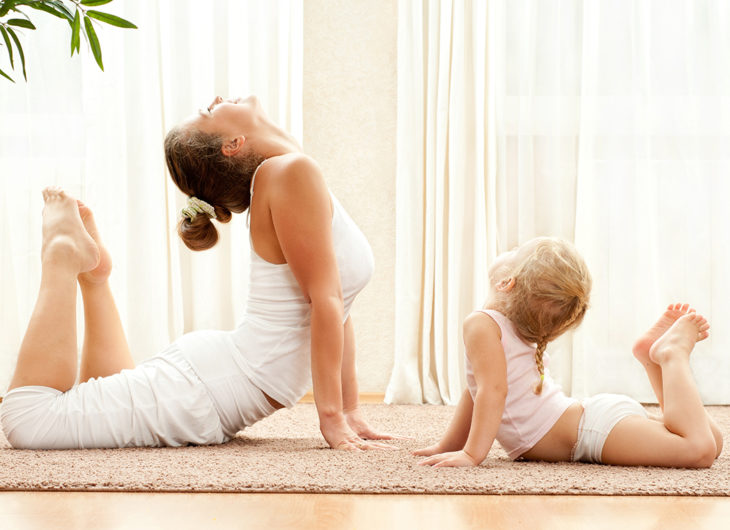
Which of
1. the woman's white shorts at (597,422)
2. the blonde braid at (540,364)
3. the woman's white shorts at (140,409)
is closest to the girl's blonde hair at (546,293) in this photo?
the blonde braid at (540,364)

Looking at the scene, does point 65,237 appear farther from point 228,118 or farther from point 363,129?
point 363,129

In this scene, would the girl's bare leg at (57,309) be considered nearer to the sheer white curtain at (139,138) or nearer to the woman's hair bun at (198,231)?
the woman's hair bun at (198,231)

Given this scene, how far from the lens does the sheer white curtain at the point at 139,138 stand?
3.05 metres

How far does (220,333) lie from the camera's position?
1786 mm

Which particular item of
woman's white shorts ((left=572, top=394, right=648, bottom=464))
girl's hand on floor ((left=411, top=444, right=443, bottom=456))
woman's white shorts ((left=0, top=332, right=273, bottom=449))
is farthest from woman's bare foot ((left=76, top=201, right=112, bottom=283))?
woman's white shorts ((left=572, top=394, right=648, bottom=464))

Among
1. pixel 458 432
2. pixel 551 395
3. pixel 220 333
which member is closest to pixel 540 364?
pixel 551 395

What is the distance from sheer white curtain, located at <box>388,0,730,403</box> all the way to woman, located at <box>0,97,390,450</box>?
4.01 ft

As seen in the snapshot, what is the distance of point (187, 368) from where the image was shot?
1.71 meters

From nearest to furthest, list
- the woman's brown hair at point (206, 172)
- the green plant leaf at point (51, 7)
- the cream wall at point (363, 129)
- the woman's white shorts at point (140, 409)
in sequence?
the green plant leaf at point (51, 7), the woman's white shorts at point (140, 409), the woman's brown hair at point (206, 172), the cream wall at point (363, 129)

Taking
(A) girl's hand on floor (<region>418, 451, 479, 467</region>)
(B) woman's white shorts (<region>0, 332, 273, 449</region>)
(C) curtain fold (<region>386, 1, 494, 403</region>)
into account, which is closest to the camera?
(A) girl's hand on floor (<region>418, 451, 479, 467</region>)

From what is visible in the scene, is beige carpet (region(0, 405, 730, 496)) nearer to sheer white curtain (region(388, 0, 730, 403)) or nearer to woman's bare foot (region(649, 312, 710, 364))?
woman's bare foot (region(649, 312, 710, 364))

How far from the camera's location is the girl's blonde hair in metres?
1.51

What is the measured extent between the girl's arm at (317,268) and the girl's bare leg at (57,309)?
1.39 feet

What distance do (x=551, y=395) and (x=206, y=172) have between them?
87 centimetres
